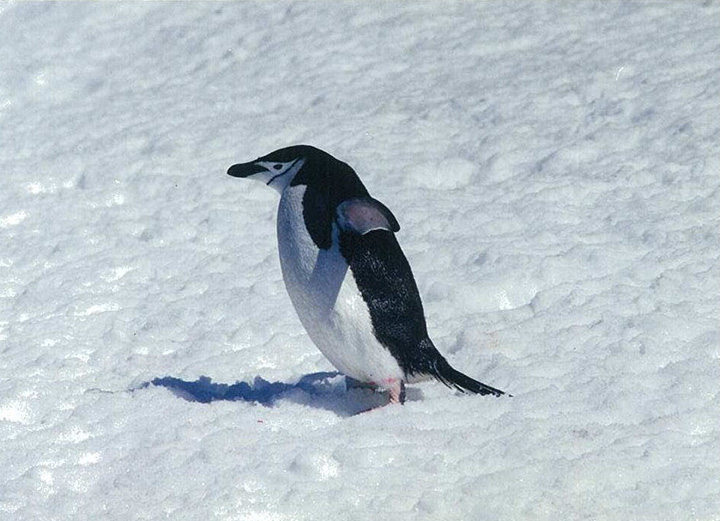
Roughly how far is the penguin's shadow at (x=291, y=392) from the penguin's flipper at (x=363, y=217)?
679mm

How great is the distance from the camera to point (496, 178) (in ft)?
21.1

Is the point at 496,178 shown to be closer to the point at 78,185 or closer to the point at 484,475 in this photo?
the point at 78,185

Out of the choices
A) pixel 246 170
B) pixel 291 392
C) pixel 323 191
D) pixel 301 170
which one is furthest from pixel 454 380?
pixel 246 170

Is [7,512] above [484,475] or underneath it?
above

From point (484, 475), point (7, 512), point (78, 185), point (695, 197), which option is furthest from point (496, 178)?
point (7, 512)

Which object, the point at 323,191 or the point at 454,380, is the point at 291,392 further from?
the point at 323,191

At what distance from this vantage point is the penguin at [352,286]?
3975mm

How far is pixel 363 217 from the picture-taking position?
3.84m

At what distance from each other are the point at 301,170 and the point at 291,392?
81 cm

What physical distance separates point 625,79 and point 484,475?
4.31 meters

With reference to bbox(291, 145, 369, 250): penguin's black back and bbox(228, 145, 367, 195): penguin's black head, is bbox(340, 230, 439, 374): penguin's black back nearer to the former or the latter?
bbox(291, 145, 369, 250): penguin's black back

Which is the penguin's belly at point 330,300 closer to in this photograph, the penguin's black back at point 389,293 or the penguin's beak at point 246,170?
the penguin's black back at point 389,293

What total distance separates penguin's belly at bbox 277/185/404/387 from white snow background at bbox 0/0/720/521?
7.7 inches

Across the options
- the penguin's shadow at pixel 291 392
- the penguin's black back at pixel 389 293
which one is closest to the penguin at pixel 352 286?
the penguin's black back at pixel 389 293
